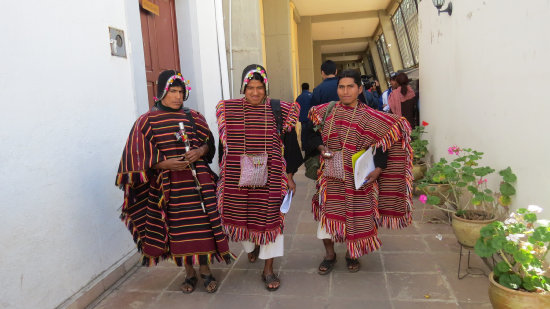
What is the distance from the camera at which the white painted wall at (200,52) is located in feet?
17.3

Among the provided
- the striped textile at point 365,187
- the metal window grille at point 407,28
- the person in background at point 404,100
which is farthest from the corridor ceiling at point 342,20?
the striped textile at point 365,187

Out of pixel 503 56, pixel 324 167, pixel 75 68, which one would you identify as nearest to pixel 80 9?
pixel 75 68

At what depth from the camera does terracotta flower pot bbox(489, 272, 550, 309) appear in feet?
7.19

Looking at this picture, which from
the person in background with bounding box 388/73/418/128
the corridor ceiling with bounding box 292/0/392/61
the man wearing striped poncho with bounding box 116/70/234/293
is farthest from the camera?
the corridor ceiling with bounding box 292/0/392/61

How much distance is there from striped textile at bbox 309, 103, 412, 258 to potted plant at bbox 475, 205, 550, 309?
95 centimetres

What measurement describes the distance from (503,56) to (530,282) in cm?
177

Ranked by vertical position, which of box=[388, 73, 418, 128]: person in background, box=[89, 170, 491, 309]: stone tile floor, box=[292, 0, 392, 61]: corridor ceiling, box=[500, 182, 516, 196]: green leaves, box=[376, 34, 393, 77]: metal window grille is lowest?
box=[89, 170, 491, 309]: stone tile floor

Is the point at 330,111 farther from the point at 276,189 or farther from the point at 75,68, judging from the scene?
the point at 75,68

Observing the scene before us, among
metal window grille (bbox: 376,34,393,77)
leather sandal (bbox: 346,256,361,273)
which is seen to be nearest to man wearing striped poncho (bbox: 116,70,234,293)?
leather sandal (bbox: 346,256,361,273)

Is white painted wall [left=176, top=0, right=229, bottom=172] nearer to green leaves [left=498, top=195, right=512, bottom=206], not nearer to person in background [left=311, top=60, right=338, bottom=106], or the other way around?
person in background [left=311, top=60, right=338, bottom=106]

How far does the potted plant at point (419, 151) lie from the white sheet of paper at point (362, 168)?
2.98 meters

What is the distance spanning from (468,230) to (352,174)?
1.18 m

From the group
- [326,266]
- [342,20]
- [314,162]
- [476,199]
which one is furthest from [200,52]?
[342,20]

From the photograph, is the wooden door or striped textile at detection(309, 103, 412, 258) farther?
the wooden door
